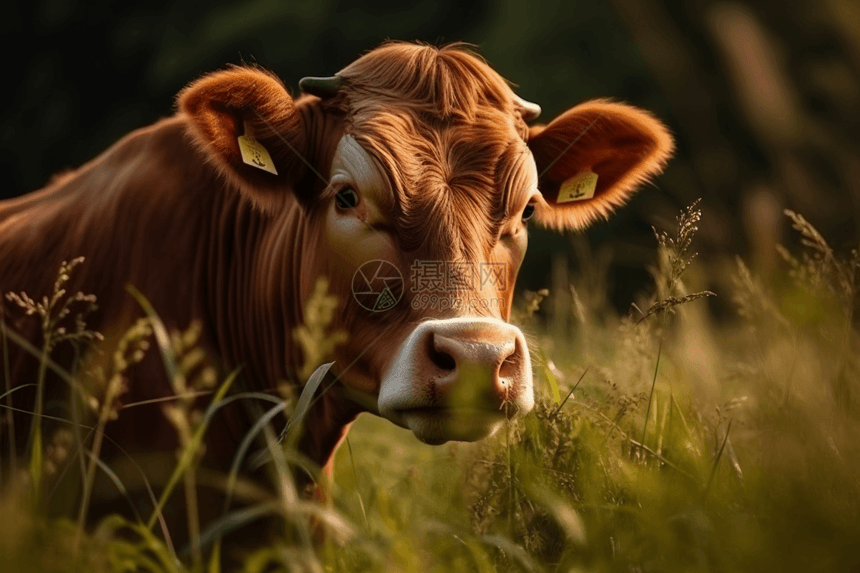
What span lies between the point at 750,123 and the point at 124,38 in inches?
479

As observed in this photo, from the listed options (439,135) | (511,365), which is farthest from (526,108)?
(511,365)

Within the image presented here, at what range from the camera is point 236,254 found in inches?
115

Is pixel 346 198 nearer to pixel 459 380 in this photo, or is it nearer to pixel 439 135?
pixel 439 135

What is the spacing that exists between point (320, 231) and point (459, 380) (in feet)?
2.84

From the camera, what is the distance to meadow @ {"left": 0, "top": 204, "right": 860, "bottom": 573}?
1479mm

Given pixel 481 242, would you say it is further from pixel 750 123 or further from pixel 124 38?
pixel 124 38

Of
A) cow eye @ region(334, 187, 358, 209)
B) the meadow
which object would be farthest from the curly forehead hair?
the meadow

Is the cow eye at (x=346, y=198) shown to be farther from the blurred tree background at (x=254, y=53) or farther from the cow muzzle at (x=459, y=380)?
the blurred tree background at (x=254, y=53)

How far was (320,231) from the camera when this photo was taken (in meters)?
2.74

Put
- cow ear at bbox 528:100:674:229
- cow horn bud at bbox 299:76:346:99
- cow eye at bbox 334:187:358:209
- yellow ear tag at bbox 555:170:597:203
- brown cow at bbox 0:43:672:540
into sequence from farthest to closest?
yellow ear tag at bbox 555:170:597:203 < cow ear at bbox 528:100:674:229 < cow horn bud at bbox 299:76:346:99 < cow eye at bbox 334:187:358:209 < brown cow at bbox 0:43:672:540

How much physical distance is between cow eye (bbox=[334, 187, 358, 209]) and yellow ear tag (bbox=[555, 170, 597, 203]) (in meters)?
1.08
